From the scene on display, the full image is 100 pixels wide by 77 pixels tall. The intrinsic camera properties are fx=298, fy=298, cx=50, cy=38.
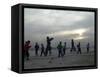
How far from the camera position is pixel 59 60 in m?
4.68

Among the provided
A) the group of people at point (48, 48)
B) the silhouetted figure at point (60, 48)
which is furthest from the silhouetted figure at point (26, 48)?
the silhouetted figure at point (60, 48)

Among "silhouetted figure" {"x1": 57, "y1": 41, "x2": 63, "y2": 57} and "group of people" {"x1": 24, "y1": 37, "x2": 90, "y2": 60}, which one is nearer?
"group of people" {"x1": 24, "y1": 37, "x2": 90, "y2": 60}

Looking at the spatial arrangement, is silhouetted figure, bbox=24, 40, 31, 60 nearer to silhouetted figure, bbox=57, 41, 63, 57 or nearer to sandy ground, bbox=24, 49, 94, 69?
sandy ground, bbox=24, 49, 94, 69

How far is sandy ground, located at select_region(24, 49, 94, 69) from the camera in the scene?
4453 millimetres

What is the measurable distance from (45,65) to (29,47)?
39 centimetres

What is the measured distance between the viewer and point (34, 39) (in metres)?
4.47

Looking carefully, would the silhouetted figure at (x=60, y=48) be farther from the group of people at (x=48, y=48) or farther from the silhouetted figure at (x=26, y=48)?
the silhouetted figure at (x=26, y=48)

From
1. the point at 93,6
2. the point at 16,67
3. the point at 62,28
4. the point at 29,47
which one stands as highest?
the point at 93,6

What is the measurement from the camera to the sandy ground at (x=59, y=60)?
4.45 m

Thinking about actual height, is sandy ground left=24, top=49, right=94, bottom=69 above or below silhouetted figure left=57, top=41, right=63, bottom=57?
below

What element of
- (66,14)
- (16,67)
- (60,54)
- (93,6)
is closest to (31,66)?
(16,67)

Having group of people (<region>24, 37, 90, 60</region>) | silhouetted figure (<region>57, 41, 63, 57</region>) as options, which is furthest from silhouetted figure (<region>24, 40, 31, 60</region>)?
silhouetted figure (<region>57, 41, 63, 57</region>)

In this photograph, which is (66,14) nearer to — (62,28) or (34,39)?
(62,28)

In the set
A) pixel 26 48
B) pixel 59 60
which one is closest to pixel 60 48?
pixel 59 60
